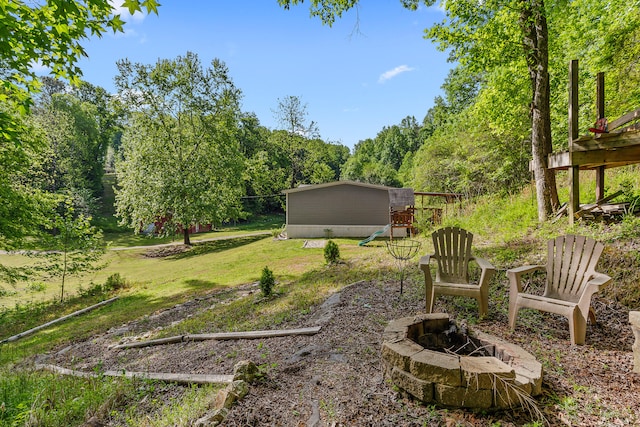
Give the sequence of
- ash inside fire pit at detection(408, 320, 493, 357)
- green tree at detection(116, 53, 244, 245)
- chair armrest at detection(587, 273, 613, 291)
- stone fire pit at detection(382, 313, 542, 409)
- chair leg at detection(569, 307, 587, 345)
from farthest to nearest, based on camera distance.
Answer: green tree at detection(116, 53, 244, 245), chair leg at detection(569, 307, 587, 345), chair armrest at detection(587, 273, 613, 291), ash inside fire pit at detection(408, 320, 493, 357), stone fire pit at detection(382, 313, 542, 409)

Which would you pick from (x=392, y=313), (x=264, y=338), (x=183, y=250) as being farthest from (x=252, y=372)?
(x=183, y=250)

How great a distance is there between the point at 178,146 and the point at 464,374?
19.0 m

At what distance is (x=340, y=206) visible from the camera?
54.7ft

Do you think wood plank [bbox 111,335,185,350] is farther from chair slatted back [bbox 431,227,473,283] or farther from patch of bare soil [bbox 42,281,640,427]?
chair slatted back [bbox 431,227,473,283]

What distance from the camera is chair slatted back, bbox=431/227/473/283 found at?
12.9 feet

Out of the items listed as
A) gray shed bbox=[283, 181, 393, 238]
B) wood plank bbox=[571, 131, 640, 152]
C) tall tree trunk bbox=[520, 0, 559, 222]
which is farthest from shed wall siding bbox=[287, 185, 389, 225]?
wood plank bbox=[571, 131, 640, 152]

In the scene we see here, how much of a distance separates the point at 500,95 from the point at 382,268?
7.01 m

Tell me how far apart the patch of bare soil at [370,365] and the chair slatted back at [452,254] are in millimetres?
349

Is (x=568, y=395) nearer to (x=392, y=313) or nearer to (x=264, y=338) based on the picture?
(x=392, y=313)

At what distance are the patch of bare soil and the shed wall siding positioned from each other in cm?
1199

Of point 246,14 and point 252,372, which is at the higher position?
point 246,14

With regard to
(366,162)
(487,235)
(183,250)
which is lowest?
(183,250)

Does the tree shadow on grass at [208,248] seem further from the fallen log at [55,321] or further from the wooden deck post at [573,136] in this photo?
the wooden deck post at [573,136]

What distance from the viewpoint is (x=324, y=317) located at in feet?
13.1
